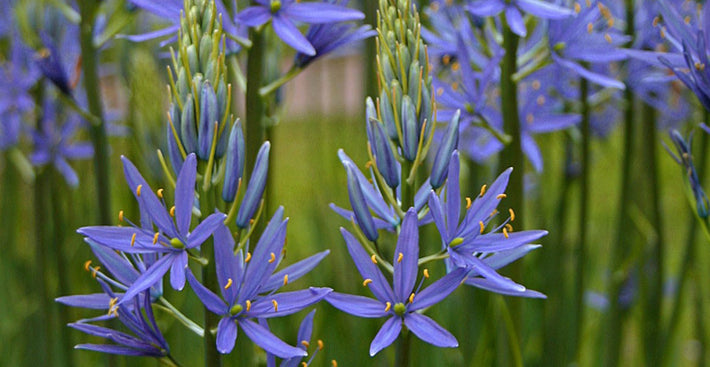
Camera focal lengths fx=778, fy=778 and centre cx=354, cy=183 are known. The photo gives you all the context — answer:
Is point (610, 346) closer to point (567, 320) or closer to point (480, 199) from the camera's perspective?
point (567, 320)

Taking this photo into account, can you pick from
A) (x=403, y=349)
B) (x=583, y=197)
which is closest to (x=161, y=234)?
(x=403, y=349)

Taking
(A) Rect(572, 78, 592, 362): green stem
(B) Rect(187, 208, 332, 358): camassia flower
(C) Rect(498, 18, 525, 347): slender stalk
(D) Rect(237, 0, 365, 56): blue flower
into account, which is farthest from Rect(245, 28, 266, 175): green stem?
(A) Rect(572, 78, 592, 362): green stem

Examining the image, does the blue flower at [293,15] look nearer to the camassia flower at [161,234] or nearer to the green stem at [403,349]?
the camassia flower at [161,234]

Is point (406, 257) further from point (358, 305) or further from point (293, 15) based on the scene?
point (293, 15)

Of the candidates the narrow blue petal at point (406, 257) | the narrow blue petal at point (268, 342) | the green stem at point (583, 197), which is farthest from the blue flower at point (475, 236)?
the green stem at point (583, 197)

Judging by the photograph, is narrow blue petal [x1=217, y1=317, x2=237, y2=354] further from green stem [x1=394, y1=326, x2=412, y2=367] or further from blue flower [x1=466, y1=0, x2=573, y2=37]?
blue flower [x1=466, y1=0, x2=573, y2=37]
